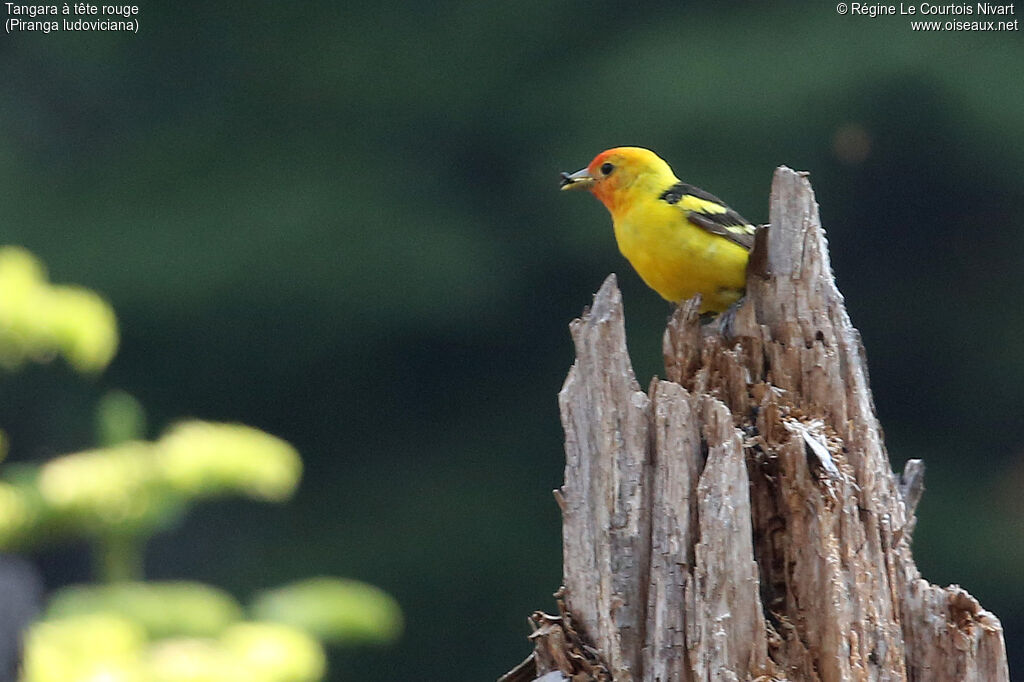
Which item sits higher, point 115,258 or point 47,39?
point 47,39

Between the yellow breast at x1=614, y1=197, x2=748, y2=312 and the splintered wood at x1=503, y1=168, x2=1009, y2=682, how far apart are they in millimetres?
549

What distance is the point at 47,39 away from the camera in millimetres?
9945

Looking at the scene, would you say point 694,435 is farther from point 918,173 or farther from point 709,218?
point 918,173

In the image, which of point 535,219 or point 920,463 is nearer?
point 920,463

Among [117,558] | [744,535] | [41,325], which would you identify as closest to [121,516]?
[117,558]

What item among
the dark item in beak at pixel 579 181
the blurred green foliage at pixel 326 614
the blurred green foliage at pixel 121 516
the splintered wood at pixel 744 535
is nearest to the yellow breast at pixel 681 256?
the dark item in beak at pixel 579 181

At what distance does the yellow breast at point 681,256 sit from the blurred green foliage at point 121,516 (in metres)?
1.83

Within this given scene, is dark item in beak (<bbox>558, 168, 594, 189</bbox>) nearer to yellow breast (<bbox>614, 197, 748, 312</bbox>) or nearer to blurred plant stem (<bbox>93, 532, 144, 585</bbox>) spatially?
yellow breast (<bbox>614, 197, 748, 312</bbox>)

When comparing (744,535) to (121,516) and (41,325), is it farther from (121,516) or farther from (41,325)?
(121,516)

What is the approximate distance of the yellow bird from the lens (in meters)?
3.24

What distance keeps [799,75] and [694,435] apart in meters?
6.41

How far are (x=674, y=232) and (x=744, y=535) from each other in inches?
45.2

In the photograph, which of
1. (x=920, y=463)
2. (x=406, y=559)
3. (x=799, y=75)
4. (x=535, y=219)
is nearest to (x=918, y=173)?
(x=799, y=75)

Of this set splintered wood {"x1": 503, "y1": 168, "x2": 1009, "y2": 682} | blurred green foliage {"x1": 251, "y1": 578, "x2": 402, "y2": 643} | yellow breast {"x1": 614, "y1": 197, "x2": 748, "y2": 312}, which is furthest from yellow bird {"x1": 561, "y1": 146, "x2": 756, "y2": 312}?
blurred green foliage {"x1": 251, "y1": 578, "x2": 402, "y2": 643}
